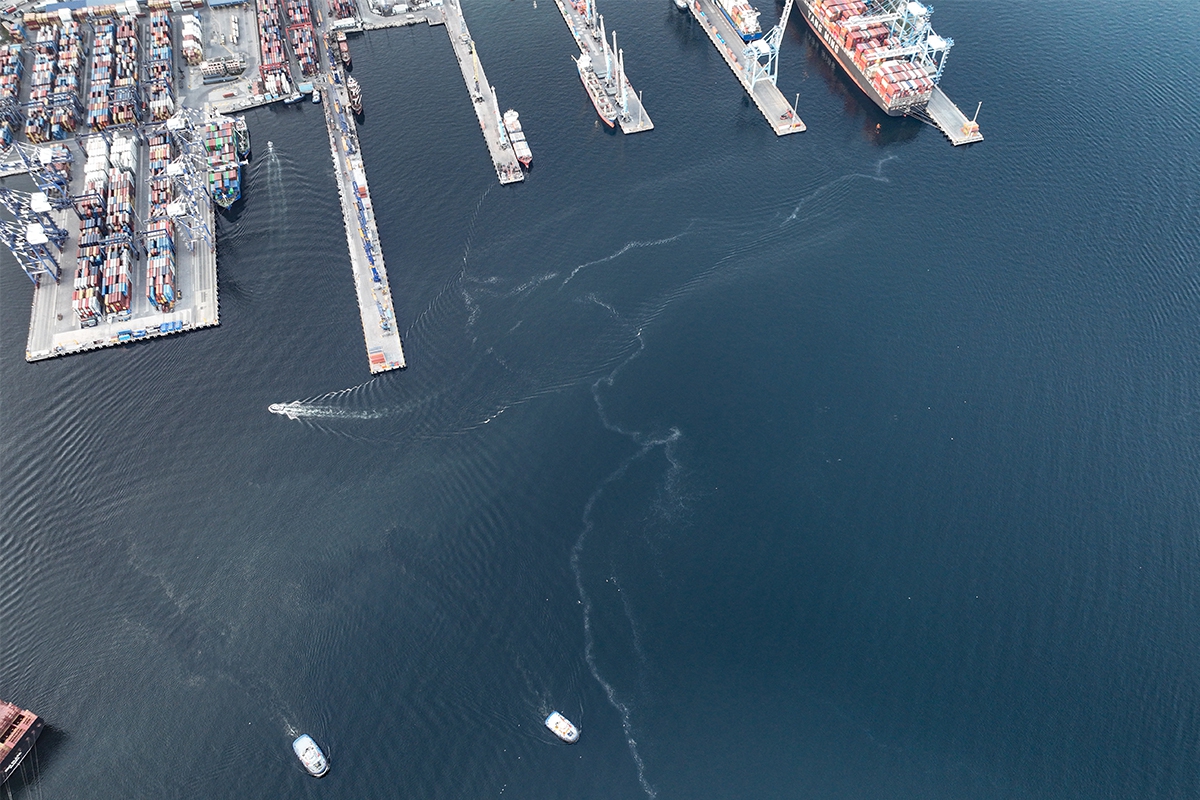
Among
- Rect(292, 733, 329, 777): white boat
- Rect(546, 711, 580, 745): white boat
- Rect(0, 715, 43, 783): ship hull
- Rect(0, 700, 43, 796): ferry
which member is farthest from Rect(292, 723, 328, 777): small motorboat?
Rect(0, 700, 43, 796): ferry

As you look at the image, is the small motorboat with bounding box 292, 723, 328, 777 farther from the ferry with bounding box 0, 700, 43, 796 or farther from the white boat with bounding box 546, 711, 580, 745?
the ferry with bounding box 0, 700, 43, 796

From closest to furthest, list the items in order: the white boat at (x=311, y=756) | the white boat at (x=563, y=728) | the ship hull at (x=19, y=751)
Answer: the ship hull at (x=19, y=751), the white boat at (x=311, y=756), the white boat at (x=563, y=728)

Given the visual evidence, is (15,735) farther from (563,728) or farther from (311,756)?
(563,728)

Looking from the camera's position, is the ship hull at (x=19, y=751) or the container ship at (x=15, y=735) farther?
the container ship at (x=15, y=735)

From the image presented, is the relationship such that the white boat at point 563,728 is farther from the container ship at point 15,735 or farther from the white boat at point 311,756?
the container ship at point 15,735

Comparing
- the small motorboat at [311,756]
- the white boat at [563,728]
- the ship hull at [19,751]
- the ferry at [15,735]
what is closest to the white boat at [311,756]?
the small motorboat at [311,756]

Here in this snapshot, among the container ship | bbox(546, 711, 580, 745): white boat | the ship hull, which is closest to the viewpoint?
the ship hull

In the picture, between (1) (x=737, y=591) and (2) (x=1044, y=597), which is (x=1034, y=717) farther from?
(1) (x=737, y=591)

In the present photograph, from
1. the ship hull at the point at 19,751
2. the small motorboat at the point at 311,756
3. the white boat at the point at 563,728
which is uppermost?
the ship hull at the point at 19,751
